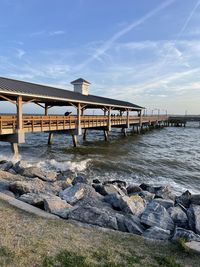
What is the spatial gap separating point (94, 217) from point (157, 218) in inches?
60.7

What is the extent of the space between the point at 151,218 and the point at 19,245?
3.10 m

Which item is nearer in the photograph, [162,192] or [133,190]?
[162,192]

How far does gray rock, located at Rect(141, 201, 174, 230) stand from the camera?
5938 mm

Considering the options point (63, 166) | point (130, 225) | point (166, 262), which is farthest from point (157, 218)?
point (63, 166)

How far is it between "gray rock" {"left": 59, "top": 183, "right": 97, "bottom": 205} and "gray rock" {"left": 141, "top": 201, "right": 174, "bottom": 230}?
2.12 metres

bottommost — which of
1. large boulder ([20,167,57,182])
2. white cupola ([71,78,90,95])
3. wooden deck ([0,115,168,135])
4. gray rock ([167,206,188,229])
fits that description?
large boulder ([20,167,57,182])

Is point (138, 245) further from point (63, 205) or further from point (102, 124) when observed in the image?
point (102, 124)

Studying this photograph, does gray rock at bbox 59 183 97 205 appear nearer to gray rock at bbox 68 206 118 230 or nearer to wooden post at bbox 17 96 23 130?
gray rock at bbox 68 206 118 230

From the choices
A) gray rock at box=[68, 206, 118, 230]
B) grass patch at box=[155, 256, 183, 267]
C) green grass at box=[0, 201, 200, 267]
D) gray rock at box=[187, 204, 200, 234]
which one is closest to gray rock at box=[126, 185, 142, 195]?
gray rock at box=[187, 204, 200, 234]

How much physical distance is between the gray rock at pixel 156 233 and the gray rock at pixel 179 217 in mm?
1135

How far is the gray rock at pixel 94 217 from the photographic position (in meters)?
5.59

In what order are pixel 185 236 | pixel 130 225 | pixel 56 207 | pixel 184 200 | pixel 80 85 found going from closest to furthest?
1. pixel 185 236
2. pixel 130 225
3. pixel 56 207
4. pixel 184 200
5. pixel 80 85

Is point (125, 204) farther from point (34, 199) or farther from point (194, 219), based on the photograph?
point (34, 199)

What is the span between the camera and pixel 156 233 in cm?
529
